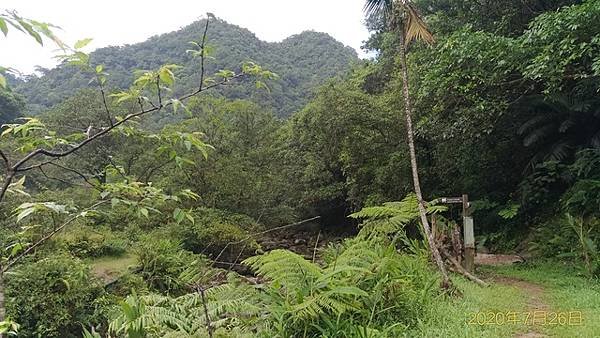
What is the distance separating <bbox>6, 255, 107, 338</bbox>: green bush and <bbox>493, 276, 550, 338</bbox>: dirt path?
244 inches

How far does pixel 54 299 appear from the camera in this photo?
277 inches

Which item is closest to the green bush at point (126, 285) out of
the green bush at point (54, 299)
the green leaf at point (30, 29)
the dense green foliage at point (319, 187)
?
the dense green foliage at point (319, 187)

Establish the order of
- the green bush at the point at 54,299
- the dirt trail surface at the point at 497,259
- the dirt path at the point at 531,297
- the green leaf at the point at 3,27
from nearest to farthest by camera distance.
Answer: the green leaf at the point at 3,27, the dirt path at the point at 531,297, the green bush at the point at 54,299, the dirt trail surface at the point at 497,259

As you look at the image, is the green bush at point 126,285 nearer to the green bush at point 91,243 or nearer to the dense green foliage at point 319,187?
the dense green foliage at point 319,187

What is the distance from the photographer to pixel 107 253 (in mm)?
11781

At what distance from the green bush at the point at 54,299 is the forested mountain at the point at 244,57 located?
22.2m

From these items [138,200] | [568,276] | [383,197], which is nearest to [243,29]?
[383,197]

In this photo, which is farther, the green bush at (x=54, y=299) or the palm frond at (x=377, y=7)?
the palm frond at (x=377, y=7)

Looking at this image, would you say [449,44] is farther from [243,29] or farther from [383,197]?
[243,29]

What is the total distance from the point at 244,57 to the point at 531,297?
2930 cm

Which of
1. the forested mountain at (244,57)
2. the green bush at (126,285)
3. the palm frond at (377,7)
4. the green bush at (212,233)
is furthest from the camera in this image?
the forested mountain at (244,57)

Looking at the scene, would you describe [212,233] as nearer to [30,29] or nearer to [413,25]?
[413,25]

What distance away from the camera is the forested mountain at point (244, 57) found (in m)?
33.3

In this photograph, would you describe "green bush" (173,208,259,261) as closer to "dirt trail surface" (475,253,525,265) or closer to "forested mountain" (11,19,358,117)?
"dirt trail surface" (475,253,525,265)
